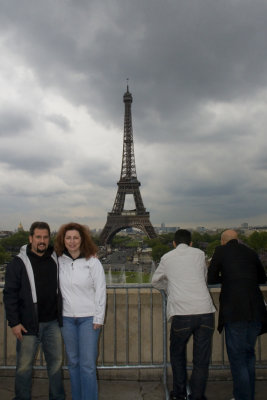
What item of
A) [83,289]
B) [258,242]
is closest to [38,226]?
[83,289]

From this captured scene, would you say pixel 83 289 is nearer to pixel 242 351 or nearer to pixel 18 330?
pixel 18 330

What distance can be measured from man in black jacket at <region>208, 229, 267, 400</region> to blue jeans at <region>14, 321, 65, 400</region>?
6.33 ft

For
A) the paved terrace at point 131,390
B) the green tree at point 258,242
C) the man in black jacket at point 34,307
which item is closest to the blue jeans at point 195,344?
the paved terrace at point 131,390

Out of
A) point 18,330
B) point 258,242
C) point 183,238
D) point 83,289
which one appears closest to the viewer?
point 18,330

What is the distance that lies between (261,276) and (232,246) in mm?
504

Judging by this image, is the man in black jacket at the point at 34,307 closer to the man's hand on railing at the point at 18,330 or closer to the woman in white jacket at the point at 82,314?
the man's hand on railing at the point at 18,330

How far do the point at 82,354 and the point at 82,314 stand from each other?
1.42 ft

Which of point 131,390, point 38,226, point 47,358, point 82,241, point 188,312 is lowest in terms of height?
point 131,390

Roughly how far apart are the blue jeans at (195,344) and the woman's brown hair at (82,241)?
126 cm

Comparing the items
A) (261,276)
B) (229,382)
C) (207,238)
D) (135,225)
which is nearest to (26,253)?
(261,276)

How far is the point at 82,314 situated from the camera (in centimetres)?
400

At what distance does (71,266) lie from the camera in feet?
13.5

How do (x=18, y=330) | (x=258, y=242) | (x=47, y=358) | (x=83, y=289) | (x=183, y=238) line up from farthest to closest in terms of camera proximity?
(x=258, y=242)
(x=183, y=238)
(x=47, y=358)
(x=83, y=289)
(x=18, y=330)

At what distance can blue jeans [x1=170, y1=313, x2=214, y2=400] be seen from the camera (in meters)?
4.15
